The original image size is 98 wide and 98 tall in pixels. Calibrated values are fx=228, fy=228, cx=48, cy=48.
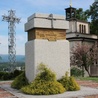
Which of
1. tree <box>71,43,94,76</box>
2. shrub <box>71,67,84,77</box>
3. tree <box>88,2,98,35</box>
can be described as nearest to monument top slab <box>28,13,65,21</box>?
shrub <box>71,67,84,77</box>

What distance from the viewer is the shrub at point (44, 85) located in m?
9.44

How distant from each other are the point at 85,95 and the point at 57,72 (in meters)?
2.14

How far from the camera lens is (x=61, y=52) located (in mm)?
10789

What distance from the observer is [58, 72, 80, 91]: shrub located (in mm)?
10250

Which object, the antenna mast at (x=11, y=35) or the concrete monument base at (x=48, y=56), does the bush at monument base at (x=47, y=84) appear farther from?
the antenna mast at (x=11, y=35)

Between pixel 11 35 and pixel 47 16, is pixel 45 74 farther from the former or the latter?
pixel 11 35

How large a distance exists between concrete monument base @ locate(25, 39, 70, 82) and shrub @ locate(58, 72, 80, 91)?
0.28 metres

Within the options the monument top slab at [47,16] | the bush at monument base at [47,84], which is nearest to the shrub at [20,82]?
the bush at monument base at [47,84]

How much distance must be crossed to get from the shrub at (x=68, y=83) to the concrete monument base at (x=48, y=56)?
28 centimetres

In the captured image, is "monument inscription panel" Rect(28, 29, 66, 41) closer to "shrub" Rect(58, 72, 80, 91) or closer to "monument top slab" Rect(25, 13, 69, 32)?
"monument top slab" Rect(25, 13, 69, 32)

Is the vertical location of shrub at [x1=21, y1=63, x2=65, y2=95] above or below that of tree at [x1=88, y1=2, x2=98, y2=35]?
below

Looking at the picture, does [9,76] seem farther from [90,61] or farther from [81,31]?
[81,31]

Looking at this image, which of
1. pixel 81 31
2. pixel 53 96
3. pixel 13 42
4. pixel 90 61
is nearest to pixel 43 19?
pixel 53 96

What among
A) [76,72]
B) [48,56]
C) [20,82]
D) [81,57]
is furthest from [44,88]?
[81,57]
